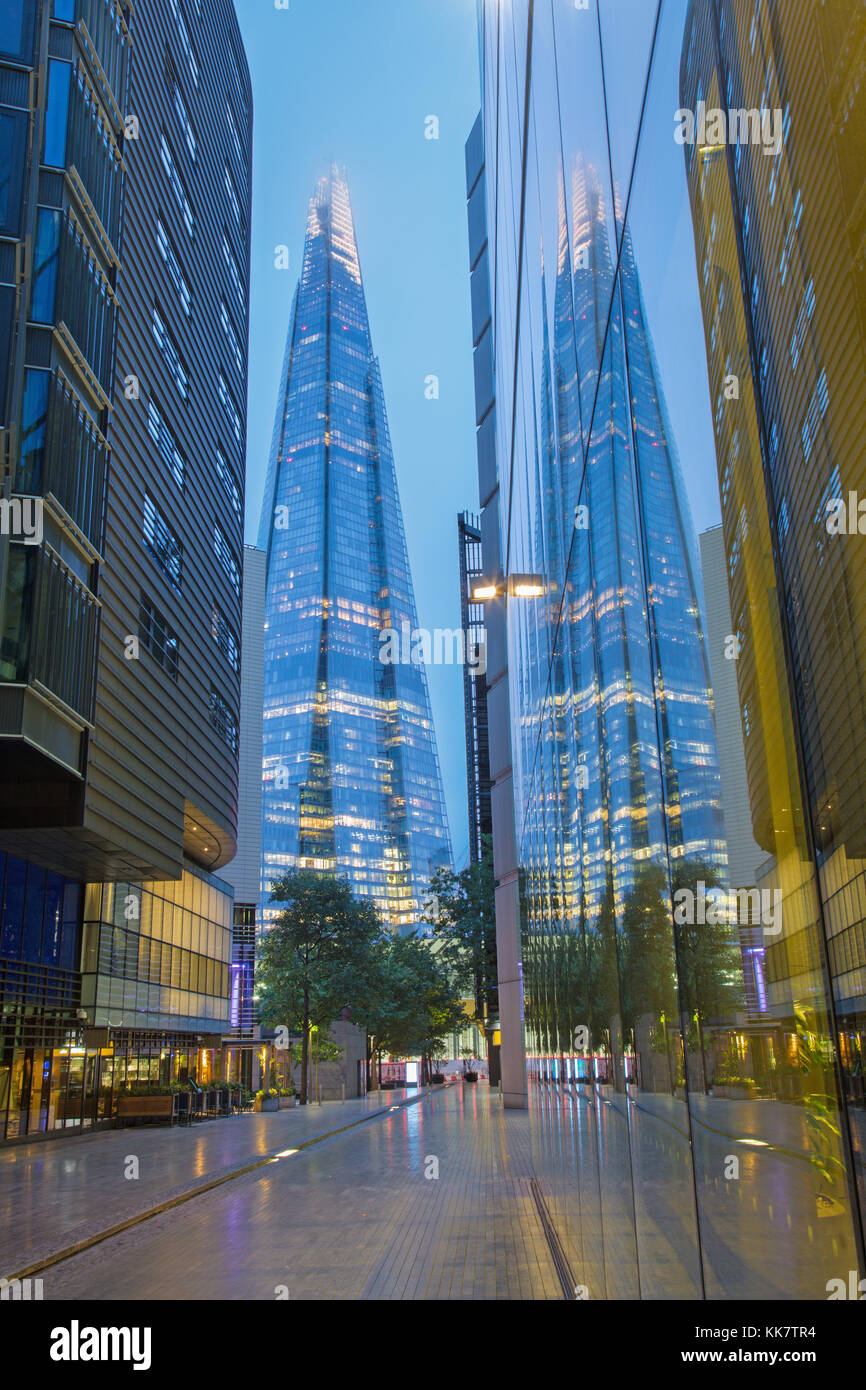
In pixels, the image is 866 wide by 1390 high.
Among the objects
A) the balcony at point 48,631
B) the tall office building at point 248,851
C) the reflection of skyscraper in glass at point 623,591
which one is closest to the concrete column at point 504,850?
the balcony at point 48,631

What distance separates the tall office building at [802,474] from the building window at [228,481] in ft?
127

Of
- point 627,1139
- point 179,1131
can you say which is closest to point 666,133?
point 627,1139

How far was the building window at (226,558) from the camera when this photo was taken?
38.6m

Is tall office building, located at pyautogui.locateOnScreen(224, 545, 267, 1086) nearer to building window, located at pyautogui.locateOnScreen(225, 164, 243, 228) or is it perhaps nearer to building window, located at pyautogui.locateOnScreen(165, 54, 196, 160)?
building window, located at pyautogui.locateOnScreen(225, 164, 243, 228)

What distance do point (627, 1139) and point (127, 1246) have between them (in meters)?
8.24

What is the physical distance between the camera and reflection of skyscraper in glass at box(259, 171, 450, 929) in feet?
534

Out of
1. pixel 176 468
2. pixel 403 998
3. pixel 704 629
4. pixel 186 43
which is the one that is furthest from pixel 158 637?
pixel 403 998

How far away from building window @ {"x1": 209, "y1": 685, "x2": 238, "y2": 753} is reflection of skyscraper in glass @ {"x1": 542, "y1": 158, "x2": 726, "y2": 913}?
100 ft

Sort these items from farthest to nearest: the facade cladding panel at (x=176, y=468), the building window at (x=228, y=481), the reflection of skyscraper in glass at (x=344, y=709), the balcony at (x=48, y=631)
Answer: the reflection of skyscraper in glass at (x=344, y=709)
the building window at (x=228, y=481)
the facade cladding panel at (x=176, y=468)
the balcony at (x=48, y=631)

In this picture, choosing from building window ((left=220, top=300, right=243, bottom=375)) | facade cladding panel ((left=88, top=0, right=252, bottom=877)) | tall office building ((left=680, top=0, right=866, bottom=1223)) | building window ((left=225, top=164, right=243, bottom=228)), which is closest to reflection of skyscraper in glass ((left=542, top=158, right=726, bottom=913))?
tall office building ((left=680, top=0, right=866, bottom=1223))

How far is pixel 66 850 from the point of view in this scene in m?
25.5

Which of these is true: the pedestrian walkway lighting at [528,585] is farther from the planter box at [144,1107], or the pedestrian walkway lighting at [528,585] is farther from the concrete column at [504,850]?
the planter box at [144,1107]

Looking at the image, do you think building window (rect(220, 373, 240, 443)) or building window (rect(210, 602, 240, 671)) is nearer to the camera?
building window (rect(210, 602, 240, 671))
